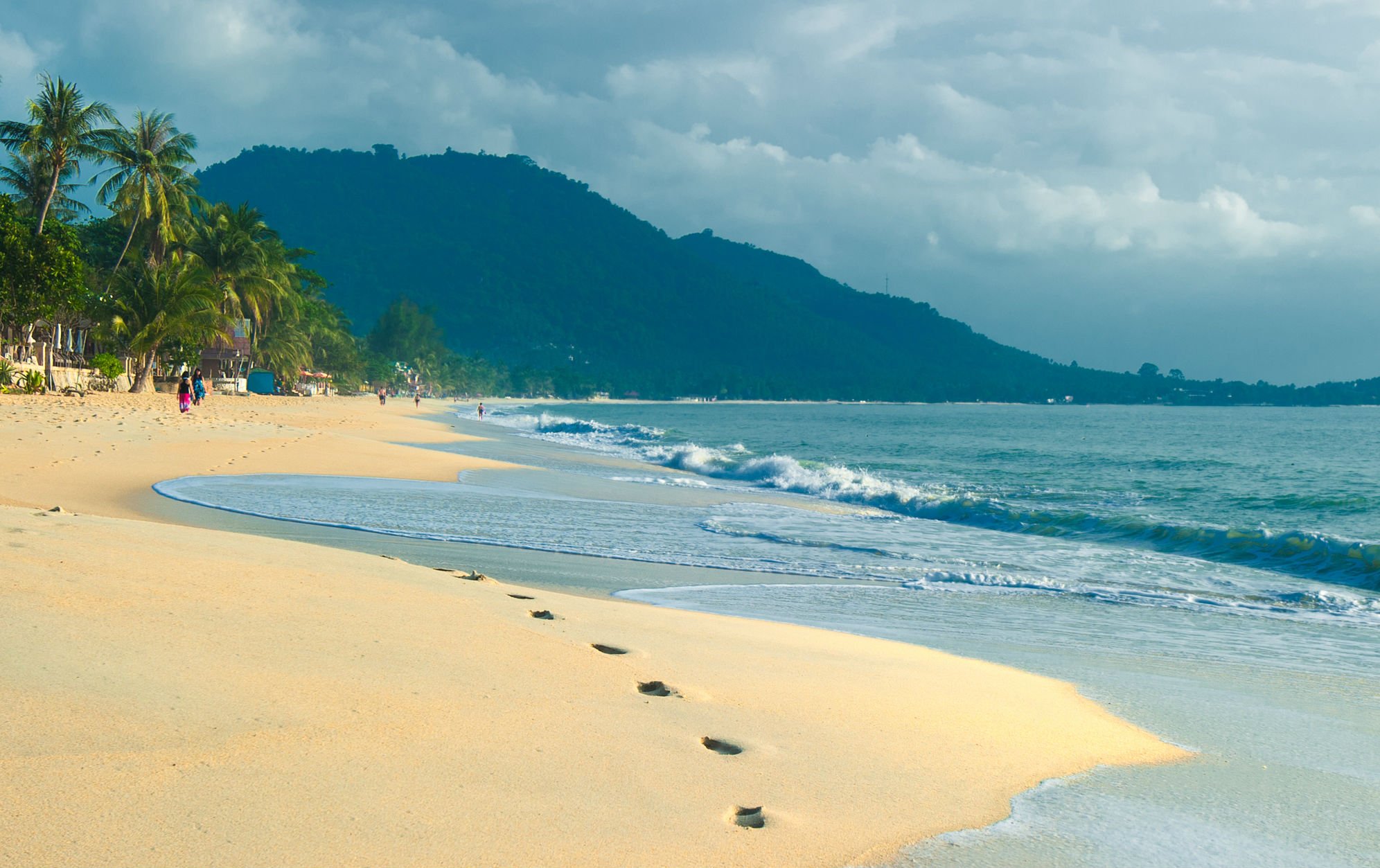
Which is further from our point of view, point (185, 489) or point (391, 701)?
point (185, 489)

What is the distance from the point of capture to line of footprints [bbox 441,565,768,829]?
9.75ft

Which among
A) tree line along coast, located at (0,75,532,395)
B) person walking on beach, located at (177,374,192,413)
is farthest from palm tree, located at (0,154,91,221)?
person walking on beach, located at (177,374,192,413)

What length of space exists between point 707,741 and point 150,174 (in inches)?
1899

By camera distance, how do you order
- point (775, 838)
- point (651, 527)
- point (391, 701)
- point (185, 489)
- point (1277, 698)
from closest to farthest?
1. point (775, 838)
2. point (391, 701)
3. point (1277, 698)
4. point (651, 527)
5. point (185, 489)

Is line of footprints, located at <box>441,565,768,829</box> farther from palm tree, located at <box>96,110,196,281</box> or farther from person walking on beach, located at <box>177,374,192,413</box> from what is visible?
palm tree, located at <box>96,110,196,281</box>

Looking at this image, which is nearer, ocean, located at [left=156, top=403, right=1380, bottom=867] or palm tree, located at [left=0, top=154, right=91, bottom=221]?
ocean, located at [left=156, top=403, right=1380, bottom=867]

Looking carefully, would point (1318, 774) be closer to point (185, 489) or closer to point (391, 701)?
point (391, 701)

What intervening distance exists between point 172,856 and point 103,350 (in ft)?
176

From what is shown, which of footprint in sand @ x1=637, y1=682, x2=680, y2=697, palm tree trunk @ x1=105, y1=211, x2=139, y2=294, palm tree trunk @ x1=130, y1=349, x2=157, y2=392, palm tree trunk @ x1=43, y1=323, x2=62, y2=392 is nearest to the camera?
footprint in sand @ x1=637, y1=682, x2=680, y2=697

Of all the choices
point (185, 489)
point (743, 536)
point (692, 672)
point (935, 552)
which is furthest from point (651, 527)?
point (692, 672)

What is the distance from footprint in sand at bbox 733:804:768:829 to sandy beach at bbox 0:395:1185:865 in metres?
0.01

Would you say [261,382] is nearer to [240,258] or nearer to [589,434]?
[240,258]

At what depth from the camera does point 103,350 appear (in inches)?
1892

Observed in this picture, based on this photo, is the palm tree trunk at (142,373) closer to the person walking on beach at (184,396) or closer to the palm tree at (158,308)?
the palm tree at (158,308)
